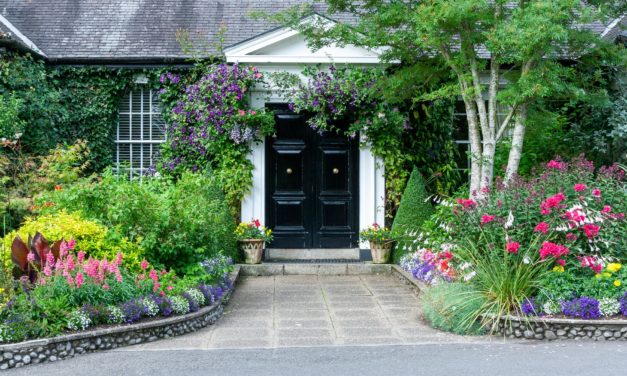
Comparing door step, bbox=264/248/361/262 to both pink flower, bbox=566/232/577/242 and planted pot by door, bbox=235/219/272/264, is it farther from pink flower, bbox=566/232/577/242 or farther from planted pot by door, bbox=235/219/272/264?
pink flower, bbox=566/232/577/242

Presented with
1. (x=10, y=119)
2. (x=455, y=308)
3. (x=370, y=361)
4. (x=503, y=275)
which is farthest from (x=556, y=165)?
(x=10, y=119)

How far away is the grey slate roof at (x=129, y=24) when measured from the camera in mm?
12867

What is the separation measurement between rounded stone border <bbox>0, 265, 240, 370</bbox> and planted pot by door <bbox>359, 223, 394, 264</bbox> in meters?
4.47

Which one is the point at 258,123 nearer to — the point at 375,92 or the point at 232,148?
the point at 232,148

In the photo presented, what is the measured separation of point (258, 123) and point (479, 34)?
4236 mm

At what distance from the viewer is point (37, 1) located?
14328mm

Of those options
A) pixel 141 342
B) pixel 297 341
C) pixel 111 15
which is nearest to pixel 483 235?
pixel 297 341

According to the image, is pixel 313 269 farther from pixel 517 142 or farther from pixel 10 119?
pixel 10 119

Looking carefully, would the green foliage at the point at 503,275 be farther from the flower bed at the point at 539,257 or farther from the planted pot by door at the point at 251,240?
the planted pot by door at the point at 251,240

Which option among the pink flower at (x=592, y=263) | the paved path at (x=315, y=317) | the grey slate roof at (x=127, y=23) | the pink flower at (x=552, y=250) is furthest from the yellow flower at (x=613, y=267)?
the grey slate roof at (x=127, y=23)

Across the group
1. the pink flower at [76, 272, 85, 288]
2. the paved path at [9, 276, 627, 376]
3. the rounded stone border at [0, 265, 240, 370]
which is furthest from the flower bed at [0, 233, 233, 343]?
the paved path at [9, 276, 627, 376]

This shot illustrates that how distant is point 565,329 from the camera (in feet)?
22.9

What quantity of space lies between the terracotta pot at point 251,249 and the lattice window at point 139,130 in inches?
113

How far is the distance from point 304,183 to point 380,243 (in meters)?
1.85
